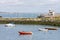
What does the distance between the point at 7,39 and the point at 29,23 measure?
41.0m

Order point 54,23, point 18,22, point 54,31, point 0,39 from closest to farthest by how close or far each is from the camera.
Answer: point 0,39
point 54,31
point 54,23
point 18,22

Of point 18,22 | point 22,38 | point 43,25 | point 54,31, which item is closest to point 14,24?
point 18,22

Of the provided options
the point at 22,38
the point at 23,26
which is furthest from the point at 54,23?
the point at 22,38

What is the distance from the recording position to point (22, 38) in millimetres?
73688

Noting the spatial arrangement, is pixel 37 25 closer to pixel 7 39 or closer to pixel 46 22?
pixel 46 22

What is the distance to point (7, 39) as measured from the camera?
71.7m

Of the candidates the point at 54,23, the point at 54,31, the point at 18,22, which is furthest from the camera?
the point at 18,22

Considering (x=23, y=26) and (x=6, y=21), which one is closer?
(x=23, y=26)

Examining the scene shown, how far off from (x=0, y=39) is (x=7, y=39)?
2291 mm

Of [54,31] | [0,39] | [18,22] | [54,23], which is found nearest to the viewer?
[0,39]

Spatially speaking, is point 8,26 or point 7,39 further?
point 8,26

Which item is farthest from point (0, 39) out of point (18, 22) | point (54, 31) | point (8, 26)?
point (18, 22)

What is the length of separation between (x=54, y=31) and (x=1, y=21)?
32.8 metres

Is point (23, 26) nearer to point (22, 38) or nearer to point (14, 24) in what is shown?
point (14, 24)
